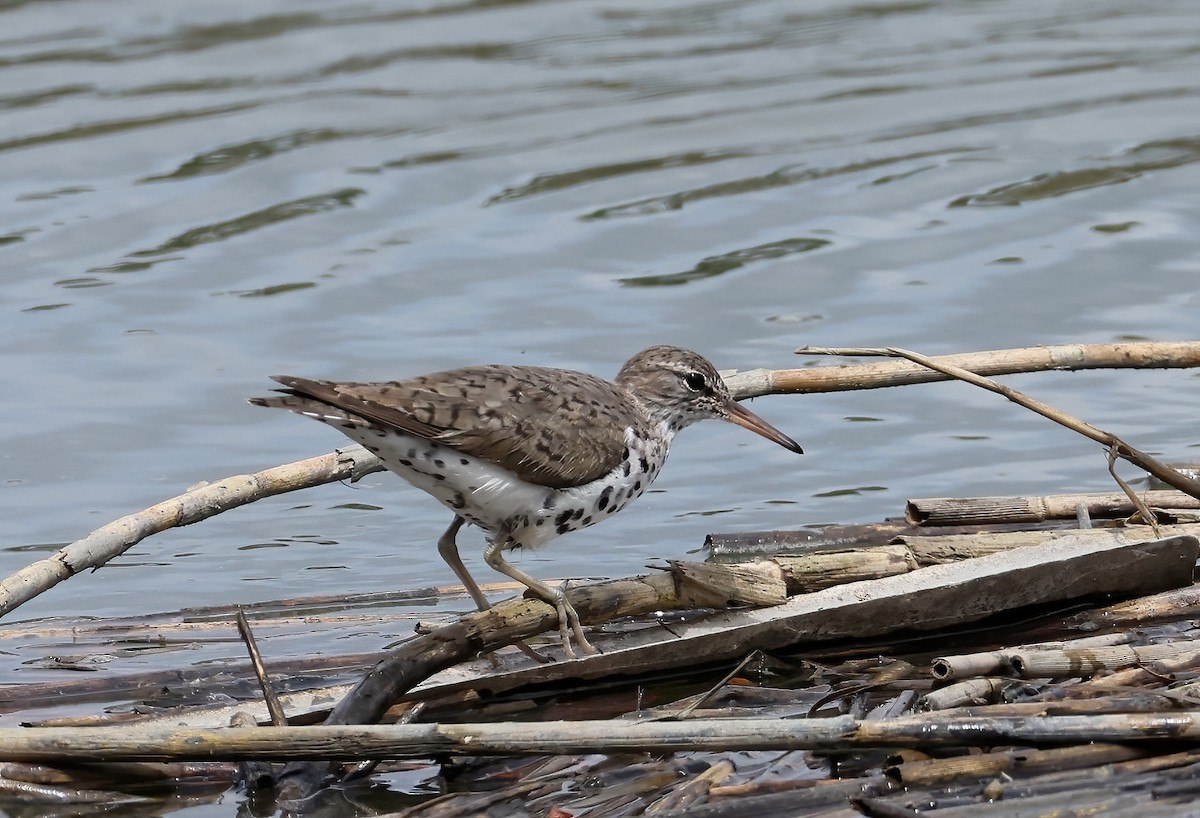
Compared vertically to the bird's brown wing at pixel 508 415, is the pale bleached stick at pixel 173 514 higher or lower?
lower

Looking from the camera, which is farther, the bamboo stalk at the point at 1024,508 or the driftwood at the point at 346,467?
the bamboo stalk at the point at 1024,508

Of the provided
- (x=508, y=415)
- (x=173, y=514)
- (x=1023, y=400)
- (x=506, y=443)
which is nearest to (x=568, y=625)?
(x=506, y=443)

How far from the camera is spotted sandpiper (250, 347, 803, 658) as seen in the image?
6777 mm

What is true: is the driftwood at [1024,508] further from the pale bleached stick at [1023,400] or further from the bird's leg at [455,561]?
the bird's leg at [455,561]

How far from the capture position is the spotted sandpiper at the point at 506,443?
6777mm

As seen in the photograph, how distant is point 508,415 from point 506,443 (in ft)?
0.53

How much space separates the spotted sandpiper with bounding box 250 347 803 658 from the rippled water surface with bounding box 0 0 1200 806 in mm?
1807

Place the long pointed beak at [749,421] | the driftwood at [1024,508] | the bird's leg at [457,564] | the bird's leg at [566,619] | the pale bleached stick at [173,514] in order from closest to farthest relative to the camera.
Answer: the pale bleached stick at [173,514] → the bird's leg at [566,619] → the bird's leg at [457,564] → the driftwood at [1024,508] → the long pointed beak at [749,421]

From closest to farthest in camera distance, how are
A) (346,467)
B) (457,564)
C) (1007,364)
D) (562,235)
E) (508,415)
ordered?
(508,415), (457,564), (346,467), (1007,364), (562,235)

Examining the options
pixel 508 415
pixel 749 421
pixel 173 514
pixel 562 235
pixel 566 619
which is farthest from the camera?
pixel 562 235

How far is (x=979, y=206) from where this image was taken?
15055 millimetres

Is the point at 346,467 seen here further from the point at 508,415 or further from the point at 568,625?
the point at 568,625

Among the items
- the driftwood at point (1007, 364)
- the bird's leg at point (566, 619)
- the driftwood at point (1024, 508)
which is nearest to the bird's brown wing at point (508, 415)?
the bird's leg at point (566, 619)

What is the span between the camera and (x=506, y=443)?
23.5 ft
